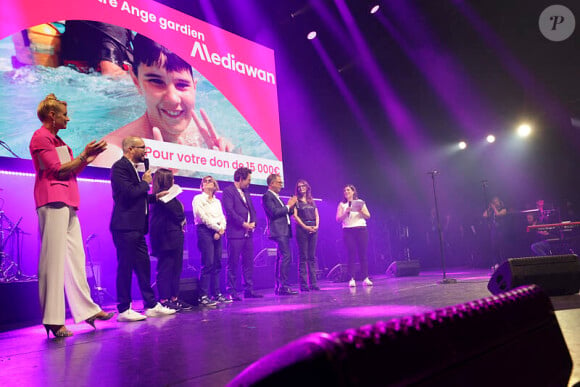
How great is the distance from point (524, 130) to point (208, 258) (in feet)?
29.2

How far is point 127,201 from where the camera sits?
3908 millimetres

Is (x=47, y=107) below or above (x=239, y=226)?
above

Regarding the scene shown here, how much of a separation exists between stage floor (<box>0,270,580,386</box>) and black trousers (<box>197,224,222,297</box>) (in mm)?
1122

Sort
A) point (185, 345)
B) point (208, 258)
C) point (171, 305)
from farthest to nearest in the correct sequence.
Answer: point (208, 258) < point (171, 305) < point (185, 345)

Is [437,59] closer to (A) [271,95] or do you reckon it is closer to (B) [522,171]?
(B) [522,171]

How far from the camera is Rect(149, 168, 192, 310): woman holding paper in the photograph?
14.9ft

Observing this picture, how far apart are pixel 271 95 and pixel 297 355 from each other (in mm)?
7608

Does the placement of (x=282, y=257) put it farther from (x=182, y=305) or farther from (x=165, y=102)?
(x=165, y=102)

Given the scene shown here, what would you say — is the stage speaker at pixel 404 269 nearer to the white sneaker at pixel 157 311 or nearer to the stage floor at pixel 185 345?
the stage floor at pixel 185 345

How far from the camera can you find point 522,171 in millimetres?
10992

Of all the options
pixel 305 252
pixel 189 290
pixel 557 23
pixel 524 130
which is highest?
pixel 557 23

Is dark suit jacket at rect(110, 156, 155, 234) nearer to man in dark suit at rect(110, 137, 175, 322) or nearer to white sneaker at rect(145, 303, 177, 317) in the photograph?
man in dark suit at rect(110, 137, 175, 322)

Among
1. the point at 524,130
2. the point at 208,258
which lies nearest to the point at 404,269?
the point at 208,258

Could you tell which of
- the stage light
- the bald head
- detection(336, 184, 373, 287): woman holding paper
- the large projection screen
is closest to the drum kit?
the large projection screen
